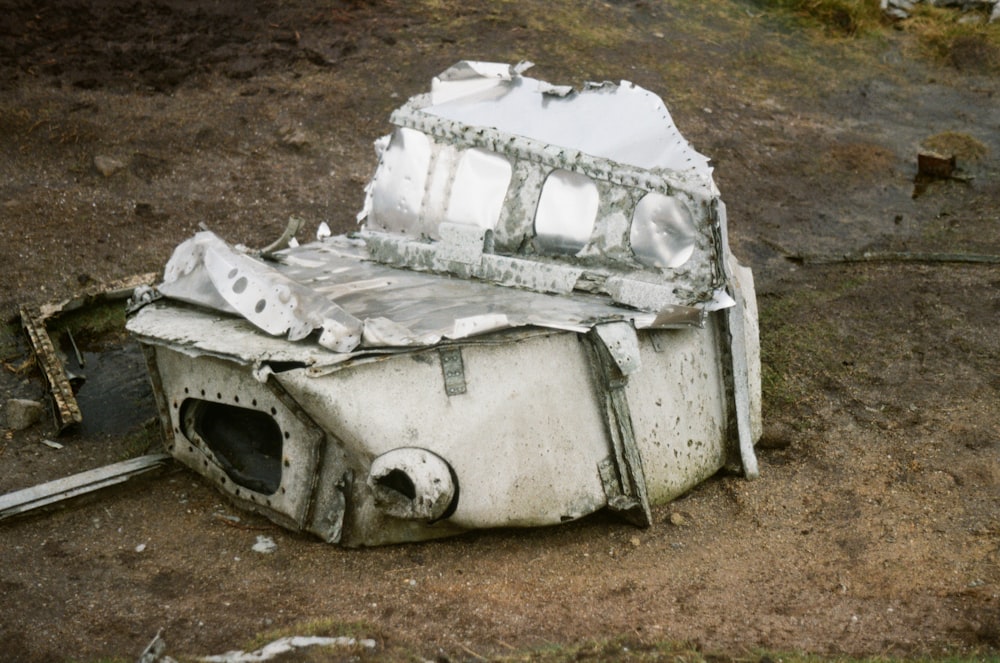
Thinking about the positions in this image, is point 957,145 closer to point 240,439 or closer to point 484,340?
point 484,340

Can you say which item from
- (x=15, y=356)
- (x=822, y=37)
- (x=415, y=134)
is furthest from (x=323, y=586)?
(x=822, y=37)

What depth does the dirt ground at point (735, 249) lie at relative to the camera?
423 cm

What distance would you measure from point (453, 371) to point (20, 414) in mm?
2801

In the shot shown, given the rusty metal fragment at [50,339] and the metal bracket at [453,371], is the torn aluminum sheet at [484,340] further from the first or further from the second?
the rusty metal fragment at [50,339]

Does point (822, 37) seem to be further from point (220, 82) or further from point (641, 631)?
point (641, 631)

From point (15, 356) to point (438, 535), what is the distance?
3.29 m

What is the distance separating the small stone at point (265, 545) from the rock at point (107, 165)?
483 centimetres

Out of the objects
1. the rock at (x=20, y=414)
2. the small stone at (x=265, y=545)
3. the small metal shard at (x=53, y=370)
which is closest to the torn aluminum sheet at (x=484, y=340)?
the small stone at (x=265, y=545)

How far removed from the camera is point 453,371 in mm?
4395

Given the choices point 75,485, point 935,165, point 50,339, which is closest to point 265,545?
point 75,485

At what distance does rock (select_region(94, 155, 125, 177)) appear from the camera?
8516mm

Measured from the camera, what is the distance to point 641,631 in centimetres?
409

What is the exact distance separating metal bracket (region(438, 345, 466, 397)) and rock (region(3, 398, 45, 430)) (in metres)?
2.74

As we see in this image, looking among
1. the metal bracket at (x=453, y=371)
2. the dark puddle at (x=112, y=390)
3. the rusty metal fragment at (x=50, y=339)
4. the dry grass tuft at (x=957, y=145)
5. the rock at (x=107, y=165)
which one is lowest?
the dry grass tuft at (x=957, y=145)
